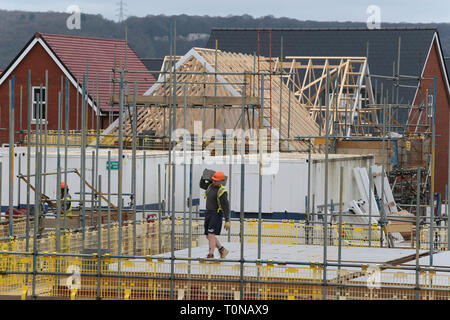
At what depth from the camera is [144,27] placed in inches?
4377

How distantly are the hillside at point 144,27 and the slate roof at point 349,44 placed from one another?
4332 cm

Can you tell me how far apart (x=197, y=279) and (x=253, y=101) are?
42.4 ft

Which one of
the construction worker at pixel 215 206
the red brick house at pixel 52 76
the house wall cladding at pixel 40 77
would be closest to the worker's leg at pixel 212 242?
the construction worker at pixel 215 206

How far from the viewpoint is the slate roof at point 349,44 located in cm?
5222

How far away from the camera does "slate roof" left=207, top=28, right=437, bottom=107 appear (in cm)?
5222

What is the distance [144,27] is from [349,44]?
5990cm

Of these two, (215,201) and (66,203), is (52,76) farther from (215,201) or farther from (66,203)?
(215,201)

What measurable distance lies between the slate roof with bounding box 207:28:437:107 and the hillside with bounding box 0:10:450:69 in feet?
142

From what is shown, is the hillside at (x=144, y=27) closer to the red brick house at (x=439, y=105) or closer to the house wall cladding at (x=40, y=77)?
the red brick house at (x=439, y=105)

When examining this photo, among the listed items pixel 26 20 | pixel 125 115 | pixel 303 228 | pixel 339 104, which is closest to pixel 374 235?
pixel 303 228

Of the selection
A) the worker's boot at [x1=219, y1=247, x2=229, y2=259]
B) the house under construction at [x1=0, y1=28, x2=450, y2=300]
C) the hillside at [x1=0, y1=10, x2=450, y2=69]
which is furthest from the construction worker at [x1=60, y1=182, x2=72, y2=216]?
the hillside at [x1=0, y1=10, x2=450, y2=69]

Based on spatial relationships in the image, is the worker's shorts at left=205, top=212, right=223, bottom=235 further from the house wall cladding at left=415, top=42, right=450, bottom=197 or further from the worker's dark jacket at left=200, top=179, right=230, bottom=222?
the house wall cladding at left=415, top=42, right=450, bottom=197

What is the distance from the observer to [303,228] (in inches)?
934

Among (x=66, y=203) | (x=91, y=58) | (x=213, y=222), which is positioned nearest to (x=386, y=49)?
(x=91, y=58)
